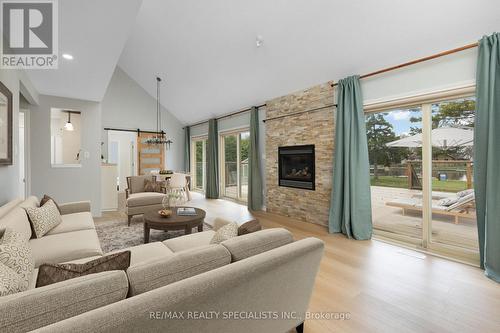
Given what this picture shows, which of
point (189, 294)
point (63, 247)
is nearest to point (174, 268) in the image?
point (189, 294)

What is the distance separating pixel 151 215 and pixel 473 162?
3.92 meters

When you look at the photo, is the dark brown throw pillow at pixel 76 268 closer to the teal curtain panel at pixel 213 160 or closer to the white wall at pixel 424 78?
the white wall at pixel 424 78

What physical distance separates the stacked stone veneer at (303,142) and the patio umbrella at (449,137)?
46.2 inches

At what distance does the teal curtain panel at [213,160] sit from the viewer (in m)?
6.84

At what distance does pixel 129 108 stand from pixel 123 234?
16.4 ft

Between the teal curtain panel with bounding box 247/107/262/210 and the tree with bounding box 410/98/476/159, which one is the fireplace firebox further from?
the tree with bounding box 410/98/476/159

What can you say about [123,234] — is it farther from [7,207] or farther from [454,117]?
[454,117]

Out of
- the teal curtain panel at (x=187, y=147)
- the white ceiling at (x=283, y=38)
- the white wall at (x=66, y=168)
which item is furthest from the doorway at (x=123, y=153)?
the white wall at (x=66, y=168)

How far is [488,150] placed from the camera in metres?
2.33

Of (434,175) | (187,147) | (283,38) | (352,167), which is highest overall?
(283,38)

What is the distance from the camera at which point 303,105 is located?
4340mm

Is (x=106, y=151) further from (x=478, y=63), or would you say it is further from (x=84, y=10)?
(x=478, y=63)

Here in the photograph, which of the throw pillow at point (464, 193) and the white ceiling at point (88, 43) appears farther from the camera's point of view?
the throw pillow at point (464, 193)

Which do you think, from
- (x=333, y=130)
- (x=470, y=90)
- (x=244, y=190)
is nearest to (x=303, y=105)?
(x=333, y=130)
